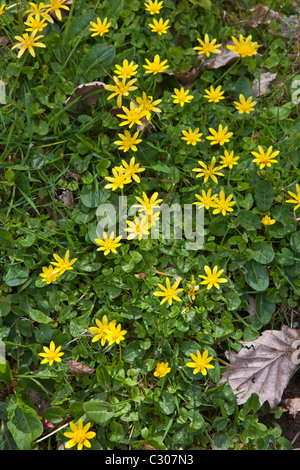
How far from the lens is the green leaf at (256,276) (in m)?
2.95

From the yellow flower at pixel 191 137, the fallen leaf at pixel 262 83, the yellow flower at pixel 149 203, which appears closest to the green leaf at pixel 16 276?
the yellow flower at pixel 149 203

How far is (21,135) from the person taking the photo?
320cm

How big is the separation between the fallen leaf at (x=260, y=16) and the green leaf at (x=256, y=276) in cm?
203

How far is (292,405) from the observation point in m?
2.81

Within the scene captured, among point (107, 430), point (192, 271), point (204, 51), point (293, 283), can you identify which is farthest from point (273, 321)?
point (204, 51)

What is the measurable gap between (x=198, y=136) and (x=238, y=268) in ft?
3.13

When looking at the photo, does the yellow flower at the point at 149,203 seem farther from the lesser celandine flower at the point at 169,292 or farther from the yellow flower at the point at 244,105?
the yellow flower at the point at 244,105

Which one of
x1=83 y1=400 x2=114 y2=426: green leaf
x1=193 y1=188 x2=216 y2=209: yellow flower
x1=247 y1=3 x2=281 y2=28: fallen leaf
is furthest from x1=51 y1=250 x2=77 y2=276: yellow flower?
x1=247 y1=3 x2=281 y2=28: fallen leaf

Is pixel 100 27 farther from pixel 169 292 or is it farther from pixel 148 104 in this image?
pixel 169 292

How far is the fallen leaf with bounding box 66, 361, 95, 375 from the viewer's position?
2740 millimetres

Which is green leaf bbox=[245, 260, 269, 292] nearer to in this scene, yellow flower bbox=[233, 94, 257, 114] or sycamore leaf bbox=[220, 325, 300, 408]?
sycamore leaf bbox=[220, 325, 300, 408]

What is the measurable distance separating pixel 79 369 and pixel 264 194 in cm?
167

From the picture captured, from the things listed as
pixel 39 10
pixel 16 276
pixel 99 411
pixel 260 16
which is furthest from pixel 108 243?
pixel 260 16

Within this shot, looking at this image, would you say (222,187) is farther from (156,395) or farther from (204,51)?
(156,395)
